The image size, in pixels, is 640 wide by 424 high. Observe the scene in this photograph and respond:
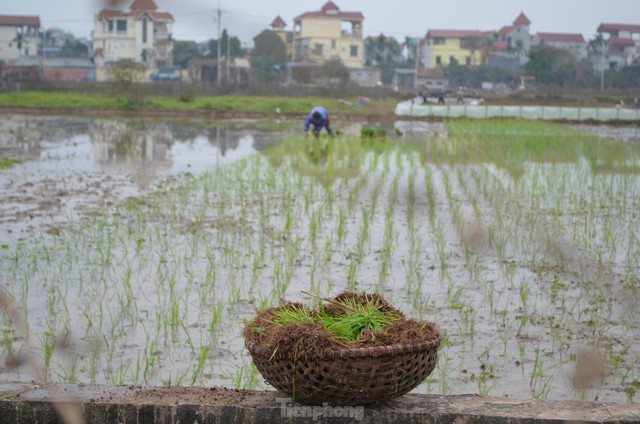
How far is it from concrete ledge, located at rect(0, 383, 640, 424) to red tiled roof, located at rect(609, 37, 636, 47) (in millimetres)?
48477

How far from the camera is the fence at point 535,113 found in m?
27.2

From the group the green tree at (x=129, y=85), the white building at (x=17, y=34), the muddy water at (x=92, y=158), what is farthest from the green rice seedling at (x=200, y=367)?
the green tree at (x=129, y=85)

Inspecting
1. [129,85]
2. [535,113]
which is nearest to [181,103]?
[129,85]

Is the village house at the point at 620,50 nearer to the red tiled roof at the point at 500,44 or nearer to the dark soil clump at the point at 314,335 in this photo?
the red tiled roof at the point at 500,44

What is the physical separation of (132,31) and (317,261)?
4.67 metres

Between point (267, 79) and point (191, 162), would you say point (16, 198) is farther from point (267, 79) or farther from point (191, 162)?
point (267, 79)

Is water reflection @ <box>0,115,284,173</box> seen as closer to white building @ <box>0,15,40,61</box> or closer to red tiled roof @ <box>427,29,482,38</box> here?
white building @ <box>0,15,40,61</box>

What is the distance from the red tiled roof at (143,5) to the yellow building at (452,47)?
5295cm

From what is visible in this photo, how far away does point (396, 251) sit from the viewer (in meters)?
6.43

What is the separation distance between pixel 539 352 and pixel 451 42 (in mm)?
53843

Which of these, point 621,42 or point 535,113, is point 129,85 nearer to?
point 535,113

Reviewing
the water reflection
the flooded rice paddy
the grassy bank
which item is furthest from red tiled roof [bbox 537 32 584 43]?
the flooded rice paddy

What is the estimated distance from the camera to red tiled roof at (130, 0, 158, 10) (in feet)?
3.46

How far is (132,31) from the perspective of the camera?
53.8 inches
